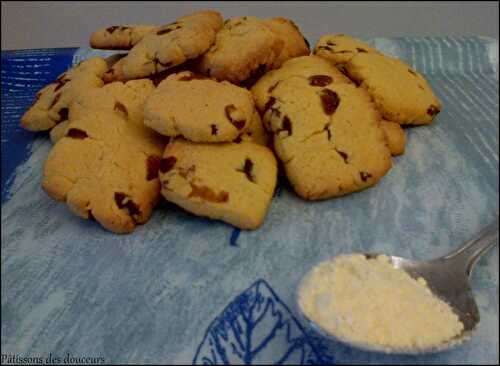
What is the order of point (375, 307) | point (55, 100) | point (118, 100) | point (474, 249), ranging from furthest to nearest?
point (55, 100), point (118, 100), point (474, 249), point (375, 307)

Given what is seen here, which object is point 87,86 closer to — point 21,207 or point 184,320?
point 21,207

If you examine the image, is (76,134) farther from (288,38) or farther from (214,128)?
(288,38)

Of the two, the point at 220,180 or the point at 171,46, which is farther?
the point at 171,46

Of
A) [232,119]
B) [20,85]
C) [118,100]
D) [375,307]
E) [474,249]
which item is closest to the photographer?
[375,307]

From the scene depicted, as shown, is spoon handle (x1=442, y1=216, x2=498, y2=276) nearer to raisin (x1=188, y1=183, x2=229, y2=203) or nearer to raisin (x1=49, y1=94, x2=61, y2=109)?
raisin (x1=188, y1=183, x2=229, y2=203)

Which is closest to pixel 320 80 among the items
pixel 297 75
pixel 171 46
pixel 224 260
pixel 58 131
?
pixel 297 75

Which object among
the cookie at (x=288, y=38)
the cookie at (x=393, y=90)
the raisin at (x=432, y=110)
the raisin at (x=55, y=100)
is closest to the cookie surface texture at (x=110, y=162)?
the raisin at (x=55, y=100)

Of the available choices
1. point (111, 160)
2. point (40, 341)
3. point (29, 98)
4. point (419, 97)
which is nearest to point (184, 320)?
point (40, 341)
